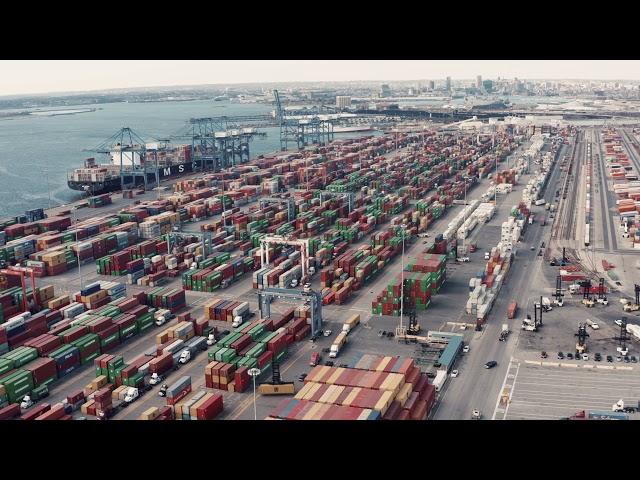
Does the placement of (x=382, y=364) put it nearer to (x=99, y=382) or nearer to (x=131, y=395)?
(x=131, y=395)

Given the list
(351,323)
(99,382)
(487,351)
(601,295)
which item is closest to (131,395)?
(99,382)

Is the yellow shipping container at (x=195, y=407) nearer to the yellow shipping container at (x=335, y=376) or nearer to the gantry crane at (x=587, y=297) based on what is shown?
the yellow shipping container at (x=335, y=376)

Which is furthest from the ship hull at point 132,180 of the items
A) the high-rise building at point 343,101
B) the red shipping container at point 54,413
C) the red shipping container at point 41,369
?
the high-rise building at point 343,101

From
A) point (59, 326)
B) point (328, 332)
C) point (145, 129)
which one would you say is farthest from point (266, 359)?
point (145, 129)

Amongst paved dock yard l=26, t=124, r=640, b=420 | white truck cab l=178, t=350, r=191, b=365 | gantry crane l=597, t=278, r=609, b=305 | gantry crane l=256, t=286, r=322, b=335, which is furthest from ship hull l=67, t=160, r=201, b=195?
gantry crane l=597, t=278, r=609, b=305

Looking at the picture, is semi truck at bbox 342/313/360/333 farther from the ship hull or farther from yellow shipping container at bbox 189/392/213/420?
the ship hull
